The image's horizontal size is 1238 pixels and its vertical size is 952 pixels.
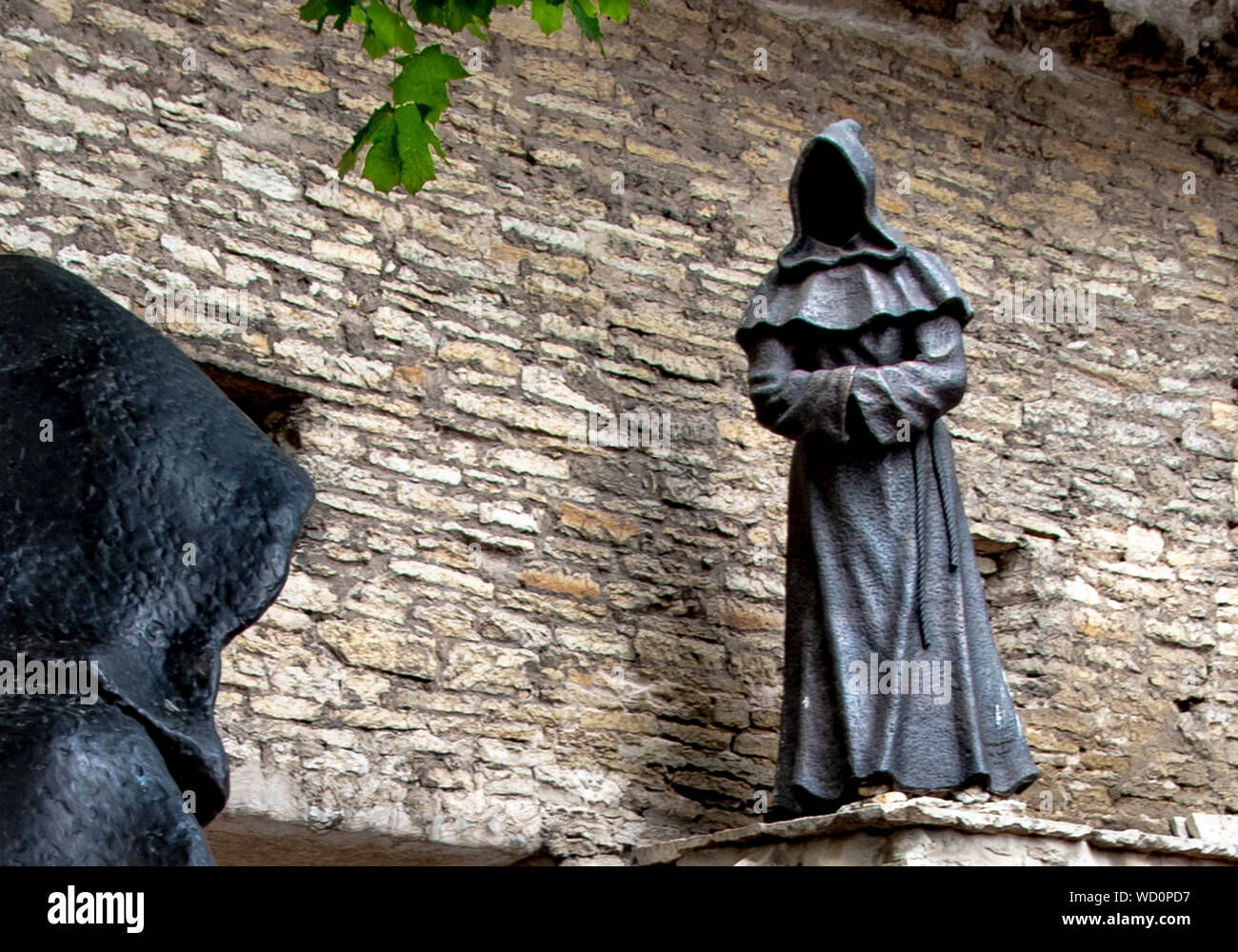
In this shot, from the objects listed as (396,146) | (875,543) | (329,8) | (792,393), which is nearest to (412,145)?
(396,146)

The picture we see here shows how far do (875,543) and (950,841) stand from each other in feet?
2.73

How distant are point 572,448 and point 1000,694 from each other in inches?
61.1

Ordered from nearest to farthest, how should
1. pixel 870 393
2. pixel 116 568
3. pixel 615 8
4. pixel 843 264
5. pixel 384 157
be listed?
pixel 116 568
pixel 384 157
pixel 615 8
pixel 870 393
pixel 843 264

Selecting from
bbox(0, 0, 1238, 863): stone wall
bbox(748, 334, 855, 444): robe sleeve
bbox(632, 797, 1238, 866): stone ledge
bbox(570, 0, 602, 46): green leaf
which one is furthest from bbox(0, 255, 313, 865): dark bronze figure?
bbox(0, 0, 1238, 863): stone wall

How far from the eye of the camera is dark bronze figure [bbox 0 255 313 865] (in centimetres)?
110

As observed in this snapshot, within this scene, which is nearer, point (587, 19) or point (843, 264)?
point (587, 19)

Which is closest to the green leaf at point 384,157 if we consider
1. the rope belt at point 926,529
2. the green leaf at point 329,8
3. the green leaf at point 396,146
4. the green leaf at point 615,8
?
the green leaf at point 396,146

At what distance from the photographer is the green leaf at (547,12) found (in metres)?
3.37

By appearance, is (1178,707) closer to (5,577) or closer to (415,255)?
(415,255)

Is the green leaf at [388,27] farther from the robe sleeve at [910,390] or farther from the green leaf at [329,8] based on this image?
the robe sleeve at [910,390]

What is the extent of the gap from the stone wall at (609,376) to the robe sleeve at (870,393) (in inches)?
34.2

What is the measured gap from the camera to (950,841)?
142 inches

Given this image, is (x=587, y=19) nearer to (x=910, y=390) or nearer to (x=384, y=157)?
(x=384, y=157)

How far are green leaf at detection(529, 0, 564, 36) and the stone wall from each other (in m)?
1.42
